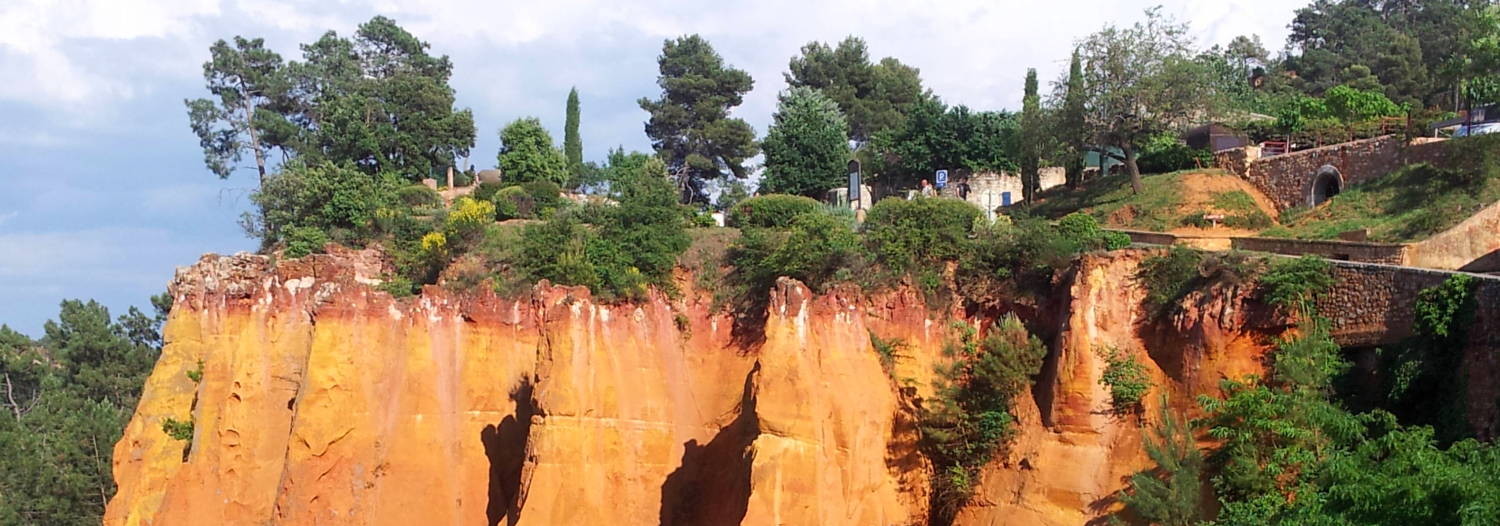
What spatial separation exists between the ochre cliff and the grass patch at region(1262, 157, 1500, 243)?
24.3 ft

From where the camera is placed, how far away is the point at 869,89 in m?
61.1

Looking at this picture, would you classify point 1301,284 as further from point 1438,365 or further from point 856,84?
point 856,84

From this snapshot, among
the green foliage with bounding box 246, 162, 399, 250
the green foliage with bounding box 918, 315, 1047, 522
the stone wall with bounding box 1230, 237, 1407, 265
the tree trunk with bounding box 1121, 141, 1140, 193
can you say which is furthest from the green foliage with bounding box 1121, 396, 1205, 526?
the green foliage with bounding box 246, 162, 399, 250

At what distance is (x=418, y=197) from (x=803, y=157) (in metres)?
13.1

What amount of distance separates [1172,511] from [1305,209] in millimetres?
14998

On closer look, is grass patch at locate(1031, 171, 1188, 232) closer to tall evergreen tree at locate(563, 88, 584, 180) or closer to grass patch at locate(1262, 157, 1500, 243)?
grass patch at locate(1262, 157, 1500, 243)

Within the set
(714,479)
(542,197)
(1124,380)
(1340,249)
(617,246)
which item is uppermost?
(542,197)

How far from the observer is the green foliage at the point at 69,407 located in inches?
1841

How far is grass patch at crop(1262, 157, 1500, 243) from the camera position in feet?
97.2

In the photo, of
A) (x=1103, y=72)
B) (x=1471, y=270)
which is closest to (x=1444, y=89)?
(x=1103, y=72)

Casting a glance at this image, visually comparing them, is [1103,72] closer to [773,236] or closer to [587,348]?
[773,236]

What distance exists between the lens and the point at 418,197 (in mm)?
40188

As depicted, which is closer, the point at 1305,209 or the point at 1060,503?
the point at 1060,503

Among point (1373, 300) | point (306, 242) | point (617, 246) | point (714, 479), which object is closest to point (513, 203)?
point (306, 242)
